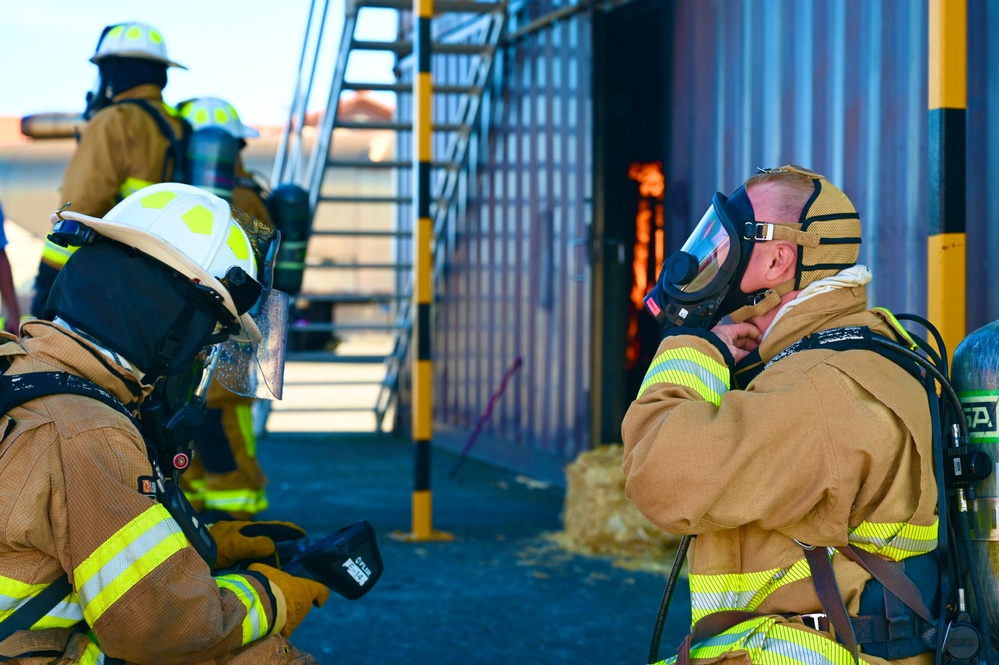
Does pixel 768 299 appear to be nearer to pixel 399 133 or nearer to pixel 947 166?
pixel 947 166

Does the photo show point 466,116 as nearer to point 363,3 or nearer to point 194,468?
point 363,3

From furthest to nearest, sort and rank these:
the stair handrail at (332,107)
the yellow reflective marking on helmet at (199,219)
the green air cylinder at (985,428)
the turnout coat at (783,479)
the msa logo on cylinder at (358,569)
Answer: the stair handrail at (332,107) < the msa logo on cylinder at (358,569) < the yellow reflective marking on helmet at (199,219) < the green air cylinder at (985,428) < the turnout coat at (783,479)

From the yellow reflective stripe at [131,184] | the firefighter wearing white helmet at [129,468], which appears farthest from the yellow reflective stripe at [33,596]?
the yellow reflective stripe at [131,184]

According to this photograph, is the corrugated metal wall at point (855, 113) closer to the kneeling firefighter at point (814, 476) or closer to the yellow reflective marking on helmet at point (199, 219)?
the kneeling firefighter at point (814, 476)

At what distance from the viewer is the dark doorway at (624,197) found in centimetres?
700

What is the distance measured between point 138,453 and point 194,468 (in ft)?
9.94

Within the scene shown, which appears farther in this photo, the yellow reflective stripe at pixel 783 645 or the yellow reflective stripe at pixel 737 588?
the yellow reflective stripe at pixel 737 588

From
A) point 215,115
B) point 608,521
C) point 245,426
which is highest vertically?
point 215,115

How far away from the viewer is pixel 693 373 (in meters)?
2.05

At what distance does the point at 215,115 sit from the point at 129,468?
413 cm

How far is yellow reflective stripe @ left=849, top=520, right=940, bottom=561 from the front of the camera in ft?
6.31

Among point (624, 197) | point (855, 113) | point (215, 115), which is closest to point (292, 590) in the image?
point (855, 113)

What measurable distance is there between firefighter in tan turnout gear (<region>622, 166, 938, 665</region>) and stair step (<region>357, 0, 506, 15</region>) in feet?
20.7

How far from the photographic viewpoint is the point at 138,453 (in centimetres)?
199
